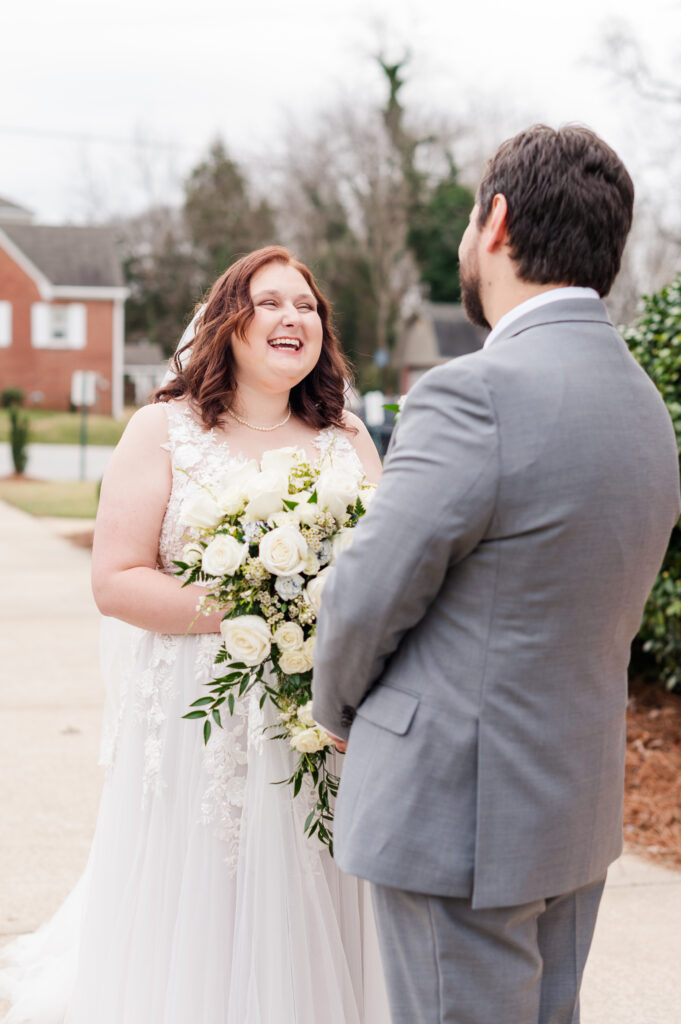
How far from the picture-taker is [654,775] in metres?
5.35

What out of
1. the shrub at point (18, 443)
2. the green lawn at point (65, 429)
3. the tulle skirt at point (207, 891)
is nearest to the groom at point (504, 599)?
the tulle skirt at point (207, 891)

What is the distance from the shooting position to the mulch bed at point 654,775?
4812 mm

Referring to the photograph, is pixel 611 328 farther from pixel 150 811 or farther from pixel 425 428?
pixel 150 811

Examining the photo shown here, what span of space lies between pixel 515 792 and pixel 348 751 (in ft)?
1.02

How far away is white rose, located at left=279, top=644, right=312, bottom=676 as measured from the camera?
2.37m

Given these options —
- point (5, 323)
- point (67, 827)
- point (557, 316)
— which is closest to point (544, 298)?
point (557, 316)

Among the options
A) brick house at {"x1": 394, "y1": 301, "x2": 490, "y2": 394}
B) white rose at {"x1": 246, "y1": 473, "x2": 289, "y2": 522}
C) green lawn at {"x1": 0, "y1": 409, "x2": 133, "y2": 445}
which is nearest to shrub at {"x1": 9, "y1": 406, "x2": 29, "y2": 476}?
green lawn at {"x1": 0, "y1": 409, "x2": 133, "y2": 445}

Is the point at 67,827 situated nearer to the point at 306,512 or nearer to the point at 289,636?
the point at 289,636

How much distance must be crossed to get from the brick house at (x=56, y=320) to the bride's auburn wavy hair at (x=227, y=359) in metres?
39.9

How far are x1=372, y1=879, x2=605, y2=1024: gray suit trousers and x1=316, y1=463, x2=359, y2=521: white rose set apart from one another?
0.80 metres

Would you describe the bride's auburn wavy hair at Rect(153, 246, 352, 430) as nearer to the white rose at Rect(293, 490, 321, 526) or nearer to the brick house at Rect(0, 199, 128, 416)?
the white rose at Rect(293, 490, 321, 526)

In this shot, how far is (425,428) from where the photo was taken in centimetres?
176

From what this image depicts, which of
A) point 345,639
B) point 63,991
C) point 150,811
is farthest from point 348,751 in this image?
point 63,991

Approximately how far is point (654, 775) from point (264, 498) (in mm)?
3666
